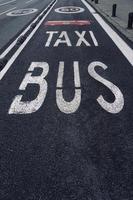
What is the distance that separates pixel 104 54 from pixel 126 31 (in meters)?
3.65

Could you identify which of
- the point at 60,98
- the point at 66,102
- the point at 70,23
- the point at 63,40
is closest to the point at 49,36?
the point at 63,40

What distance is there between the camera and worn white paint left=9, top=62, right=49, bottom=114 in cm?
598

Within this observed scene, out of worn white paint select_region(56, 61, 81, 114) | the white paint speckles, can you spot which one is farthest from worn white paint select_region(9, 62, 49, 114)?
the white paint speckles

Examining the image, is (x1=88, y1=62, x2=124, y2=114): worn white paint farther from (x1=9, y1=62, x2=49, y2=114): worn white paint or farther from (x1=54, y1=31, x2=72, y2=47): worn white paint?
(x1=54, y1=31, x2=72, y2=47): worn white paint

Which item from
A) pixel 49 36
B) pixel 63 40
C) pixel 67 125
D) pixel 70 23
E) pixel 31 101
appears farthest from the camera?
pixel 70 23

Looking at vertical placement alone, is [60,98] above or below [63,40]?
above

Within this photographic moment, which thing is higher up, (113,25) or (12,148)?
(12,148)

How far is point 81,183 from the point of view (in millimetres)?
3938

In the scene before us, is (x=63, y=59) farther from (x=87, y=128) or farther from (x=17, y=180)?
(x=17, y=180)

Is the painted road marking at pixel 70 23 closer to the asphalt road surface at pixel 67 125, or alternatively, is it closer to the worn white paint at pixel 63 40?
the worn white paint at pixel 63 40

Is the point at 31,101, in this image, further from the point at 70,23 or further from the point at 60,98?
the point at 70,23

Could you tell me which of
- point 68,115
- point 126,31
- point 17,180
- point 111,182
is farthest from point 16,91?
point 126,31

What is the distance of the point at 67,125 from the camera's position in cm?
537

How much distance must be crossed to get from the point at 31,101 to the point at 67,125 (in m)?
1.29
